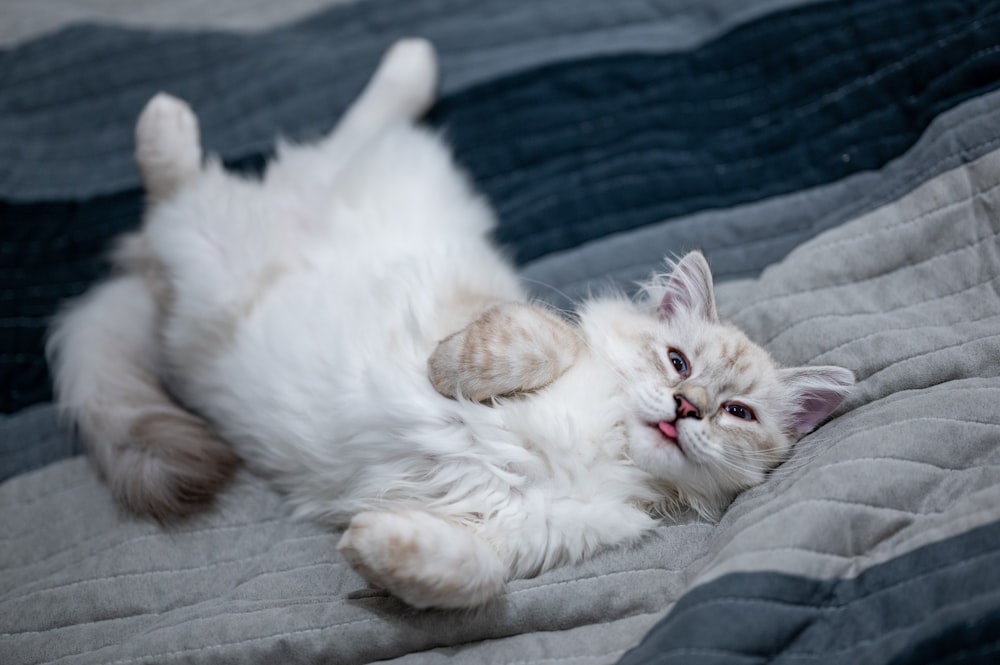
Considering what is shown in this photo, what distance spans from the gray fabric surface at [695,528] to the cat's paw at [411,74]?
88 cm

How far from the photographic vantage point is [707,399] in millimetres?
1202

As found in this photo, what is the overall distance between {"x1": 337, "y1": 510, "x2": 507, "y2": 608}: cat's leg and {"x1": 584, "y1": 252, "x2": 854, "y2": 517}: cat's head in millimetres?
323

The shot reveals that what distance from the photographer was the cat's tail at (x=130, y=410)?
1.29 meters

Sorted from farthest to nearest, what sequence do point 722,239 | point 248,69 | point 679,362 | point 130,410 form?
point 248,69, point 722,239, point 130,410, point 679,362

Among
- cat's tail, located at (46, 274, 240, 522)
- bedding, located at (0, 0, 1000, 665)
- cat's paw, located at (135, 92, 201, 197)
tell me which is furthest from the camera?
cat's paw, located at (135, 92, 201, 197)

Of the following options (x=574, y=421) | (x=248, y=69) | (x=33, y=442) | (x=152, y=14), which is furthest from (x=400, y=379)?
(x=152, y=14)

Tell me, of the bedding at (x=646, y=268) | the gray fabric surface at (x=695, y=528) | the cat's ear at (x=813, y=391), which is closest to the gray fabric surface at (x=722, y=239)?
the bedding at (x=646, y=268)

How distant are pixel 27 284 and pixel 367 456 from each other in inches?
39.6

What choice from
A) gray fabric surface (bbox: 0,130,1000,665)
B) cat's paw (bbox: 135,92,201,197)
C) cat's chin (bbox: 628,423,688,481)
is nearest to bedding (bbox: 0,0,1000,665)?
gray fabric surface (bbox: 0,130,1000,665)

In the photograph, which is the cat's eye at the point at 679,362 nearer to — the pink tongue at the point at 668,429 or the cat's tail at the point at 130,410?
the pink tongue at the point at 668,429

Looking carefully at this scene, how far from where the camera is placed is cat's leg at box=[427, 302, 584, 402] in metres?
1.17

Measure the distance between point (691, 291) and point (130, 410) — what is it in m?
1.05

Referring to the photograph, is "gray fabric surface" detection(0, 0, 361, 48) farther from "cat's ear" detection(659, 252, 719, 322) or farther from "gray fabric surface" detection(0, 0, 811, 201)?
"cat's ear" detection(659, 252, 719, 322)

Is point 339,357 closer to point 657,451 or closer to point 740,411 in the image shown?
point 657,451
